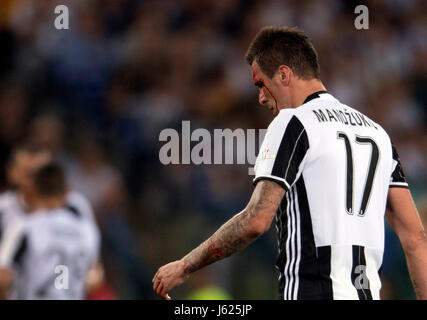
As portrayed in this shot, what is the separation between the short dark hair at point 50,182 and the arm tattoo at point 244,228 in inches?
118

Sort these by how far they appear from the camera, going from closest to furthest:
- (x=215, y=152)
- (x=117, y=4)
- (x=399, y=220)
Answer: (x=399, y=220) < (x=215, y=152) < (x=117, y=4)

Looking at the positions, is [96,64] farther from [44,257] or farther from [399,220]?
[399,220]

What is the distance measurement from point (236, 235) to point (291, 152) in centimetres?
37

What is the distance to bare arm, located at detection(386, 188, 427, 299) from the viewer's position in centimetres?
305

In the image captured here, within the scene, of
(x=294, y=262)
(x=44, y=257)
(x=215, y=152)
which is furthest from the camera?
(x=215, y=152)

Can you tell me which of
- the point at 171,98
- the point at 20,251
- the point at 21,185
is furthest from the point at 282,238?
the point at 171,98

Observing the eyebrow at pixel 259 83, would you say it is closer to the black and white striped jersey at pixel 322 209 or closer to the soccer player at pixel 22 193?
the black and white striped jersey at pixel 322 209

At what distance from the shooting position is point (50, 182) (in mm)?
5688

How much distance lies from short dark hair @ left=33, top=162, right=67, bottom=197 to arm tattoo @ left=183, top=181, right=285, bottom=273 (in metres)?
3.00

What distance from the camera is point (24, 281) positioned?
5.49 meters

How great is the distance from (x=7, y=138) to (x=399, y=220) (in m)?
5.46

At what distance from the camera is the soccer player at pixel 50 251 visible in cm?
537

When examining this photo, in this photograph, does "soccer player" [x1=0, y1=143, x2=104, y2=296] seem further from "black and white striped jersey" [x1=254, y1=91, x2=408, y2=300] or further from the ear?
"black and white striped jersey" [x1=254, y1=91, x2=408, y2=300]
